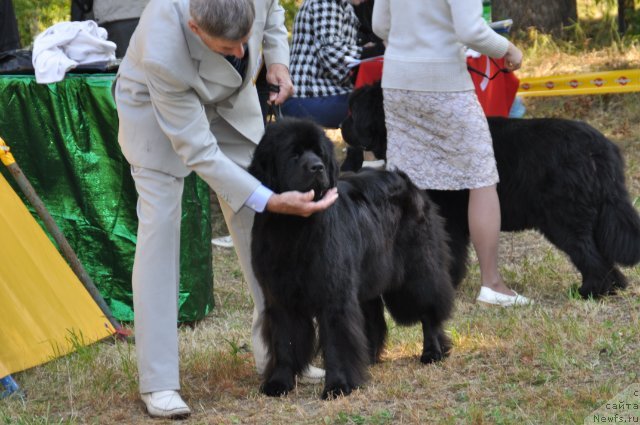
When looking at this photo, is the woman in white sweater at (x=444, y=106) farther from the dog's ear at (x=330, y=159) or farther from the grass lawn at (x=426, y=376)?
the dog's ear at (x=330, y=159)

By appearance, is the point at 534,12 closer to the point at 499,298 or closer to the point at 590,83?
the point at 590,83

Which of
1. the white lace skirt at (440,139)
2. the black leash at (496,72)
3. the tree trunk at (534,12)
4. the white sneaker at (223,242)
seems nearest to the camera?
the white lace skirt at (440,139)

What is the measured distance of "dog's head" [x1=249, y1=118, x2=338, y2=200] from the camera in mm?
3559

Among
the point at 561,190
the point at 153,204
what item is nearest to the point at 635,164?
the point at 561,190

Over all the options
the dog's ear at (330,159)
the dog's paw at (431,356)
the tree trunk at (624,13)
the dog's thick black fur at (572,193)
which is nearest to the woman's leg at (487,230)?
the dog's thick black fur at (572,193)

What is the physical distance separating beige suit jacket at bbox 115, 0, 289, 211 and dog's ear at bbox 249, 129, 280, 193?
4.0 inches

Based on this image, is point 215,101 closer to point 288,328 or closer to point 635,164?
point 288,328

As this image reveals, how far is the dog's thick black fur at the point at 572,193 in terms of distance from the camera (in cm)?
529

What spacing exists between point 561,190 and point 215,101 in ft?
7.58

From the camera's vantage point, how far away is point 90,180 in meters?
5.30

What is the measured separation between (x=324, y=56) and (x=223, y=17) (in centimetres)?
425

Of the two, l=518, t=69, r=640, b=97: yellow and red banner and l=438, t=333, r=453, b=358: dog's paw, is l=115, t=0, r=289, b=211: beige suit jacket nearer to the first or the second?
l=438, t=333, r=453, b=358: dog's paw

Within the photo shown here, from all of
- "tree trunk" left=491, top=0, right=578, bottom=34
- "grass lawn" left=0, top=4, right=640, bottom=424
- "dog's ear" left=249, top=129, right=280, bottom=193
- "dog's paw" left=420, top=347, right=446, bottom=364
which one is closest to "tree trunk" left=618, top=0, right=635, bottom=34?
"tree trunk" left=491, top=0, right=578, bottom=34

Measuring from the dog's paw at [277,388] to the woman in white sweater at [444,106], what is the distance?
1.75m
